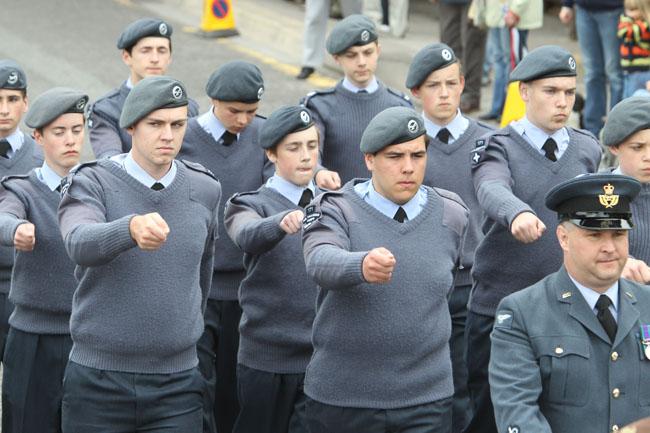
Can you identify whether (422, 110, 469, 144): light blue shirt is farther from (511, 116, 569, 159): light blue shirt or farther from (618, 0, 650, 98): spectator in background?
(618, 0, 650, 98): spectator in background

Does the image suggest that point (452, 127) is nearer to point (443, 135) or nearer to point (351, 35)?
point (443, 135)

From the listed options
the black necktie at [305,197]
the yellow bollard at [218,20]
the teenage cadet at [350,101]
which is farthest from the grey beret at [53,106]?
the yellow bollard at [218,20]

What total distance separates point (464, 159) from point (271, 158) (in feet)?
4.26

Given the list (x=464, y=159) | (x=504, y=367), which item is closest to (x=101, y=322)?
(x=504, y=367)

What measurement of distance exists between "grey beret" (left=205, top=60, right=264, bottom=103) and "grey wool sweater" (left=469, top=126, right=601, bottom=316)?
168 centimetres

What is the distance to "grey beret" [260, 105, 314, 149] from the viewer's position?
8750mm

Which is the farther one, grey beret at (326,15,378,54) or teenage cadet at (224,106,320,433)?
grey beret at (326,15,378,54)

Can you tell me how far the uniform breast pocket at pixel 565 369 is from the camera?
20.9 ft

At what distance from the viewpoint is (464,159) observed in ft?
31.1

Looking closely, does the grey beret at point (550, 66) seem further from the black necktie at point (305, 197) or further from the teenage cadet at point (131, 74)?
the teenage cadet at point (131, 74)

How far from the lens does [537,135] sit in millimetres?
8586

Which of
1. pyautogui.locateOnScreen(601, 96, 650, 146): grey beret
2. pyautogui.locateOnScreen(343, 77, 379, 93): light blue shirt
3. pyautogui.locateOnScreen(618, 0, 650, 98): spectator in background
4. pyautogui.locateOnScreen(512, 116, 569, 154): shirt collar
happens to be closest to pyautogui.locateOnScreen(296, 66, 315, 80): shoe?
pyautogui.locateOnScreen(618, 0, 650, 98): spectator in background

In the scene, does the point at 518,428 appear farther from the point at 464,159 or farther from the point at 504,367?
the point at 464,159

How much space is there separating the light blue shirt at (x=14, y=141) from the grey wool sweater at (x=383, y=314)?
2850mm
